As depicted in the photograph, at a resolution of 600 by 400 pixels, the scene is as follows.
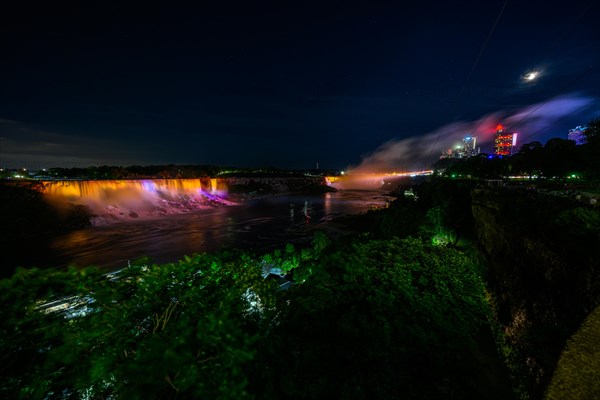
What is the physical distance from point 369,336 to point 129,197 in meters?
62.9

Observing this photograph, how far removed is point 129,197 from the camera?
183ft

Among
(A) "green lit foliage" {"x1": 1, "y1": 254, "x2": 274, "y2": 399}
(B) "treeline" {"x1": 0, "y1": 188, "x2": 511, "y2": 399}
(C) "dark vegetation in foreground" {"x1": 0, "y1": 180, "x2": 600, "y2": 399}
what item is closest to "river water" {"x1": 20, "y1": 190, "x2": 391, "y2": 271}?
(C) "dark vegetation in foreground" {"x1": 0, "y1": 180, "x2": 600, "y2": 399}

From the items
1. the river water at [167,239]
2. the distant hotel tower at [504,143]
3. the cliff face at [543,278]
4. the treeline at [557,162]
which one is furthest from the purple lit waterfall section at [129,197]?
the distant hotel tower at [504,143]

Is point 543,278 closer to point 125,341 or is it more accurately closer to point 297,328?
point 297,328

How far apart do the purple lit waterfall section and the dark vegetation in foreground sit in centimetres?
4733

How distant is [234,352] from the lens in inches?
123

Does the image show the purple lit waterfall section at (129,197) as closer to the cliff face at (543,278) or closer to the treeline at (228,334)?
the treeline at (228,334)

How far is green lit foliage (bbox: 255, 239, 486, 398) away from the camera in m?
4.07

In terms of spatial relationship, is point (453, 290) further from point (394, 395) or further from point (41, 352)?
point (41, 352)

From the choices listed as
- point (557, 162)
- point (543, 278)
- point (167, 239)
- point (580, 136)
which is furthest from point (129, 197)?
point (580, 136)

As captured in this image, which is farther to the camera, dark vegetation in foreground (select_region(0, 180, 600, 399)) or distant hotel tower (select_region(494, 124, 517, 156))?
distant hotel tower (select_region(494, 124, 517, 156))

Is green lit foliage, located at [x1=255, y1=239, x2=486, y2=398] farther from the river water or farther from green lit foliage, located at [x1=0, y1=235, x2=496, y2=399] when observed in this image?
the river water

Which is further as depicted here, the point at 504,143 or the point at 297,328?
the point at 504,143

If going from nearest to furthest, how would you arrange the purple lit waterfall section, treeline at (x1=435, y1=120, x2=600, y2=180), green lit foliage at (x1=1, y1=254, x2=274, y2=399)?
green lit foliage at (x1=1, y1=254, x2=274, y2=399)
treeline at (x1=435, y1=120, x2=600, y2=180)
the purple lit waterfall section
